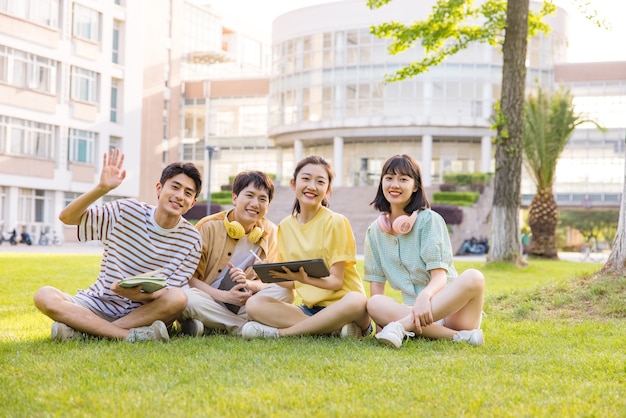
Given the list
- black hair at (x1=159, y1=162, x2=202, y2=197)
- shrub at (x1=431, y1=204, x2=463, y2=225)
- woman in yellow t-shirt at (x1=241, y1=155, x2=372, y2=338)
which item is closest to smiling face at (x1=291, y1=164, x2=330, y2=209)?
woman in yellow t-shirt at (x1=241, y1=155, x2=372, y2=338)

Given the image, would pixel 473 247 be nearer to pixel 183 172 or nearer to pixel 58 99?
pixel 58 99

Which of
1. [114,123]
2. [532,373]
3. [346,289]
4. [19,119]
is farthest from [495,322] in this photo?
[114,123]

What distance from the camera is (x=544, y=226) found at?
25.3m

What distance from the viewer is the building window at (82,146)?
116ft

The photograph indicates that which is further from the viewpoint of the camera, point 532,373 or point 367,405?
point 532,373

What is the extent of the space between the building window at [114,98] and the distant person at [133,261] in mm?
34079

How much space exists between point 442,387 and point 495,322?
3.31 meters

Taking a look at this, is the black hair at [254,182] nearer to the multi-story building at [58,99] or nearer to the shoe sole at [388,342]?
the shoe sole at [388,342]

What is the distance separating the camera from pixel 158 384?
3.90 metres

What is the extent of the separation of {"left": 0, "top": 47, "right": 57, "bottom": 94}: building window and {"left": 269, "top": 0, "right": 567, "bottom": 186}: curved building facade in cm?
1451

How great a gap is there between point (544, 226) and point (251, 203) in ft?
69.0

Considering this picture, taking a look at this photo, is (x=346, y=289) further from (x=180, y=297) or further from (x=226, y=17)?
(x=226, y=17)

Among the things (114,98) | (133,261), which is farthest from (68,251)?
(133,261)

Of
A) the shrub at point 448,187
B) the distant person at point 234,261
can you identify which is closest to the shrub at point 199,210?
the shrub at point 448,187
